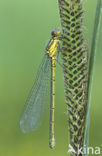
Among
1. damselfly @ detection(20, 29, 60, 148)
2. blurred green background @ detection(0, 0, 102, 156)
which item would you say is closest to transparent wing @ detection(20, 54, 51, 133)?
damselfly @ detection(20, 29, 60, 148)

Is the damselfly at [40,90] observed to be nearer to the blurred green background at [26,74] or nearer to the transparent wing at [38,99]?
the transparent wing at [38,99]

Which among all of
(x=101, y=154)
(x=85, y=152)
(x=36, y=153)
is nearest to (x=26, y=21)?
(x=36, y=153)

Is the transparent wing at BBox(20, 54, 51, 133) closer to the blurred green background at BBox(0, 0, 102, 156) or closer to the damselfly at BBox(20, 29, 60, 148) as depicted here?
the damselfly at BBox(20, 29, 60, 148)

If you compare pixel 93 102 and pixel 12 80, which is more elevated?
pixel 12 80

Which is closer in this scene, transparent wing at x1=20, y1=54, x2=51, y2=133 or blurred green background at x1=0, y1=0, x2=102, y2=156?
transparent wing at x1=20, y1=54, x2=51, y2=133

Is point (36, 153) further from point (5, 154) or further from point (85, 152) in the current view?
point (85, 152)

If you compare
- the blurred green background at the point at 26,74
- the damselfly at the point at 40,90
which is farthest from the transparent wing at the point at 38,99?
the blurred green background at the point at 26,74
